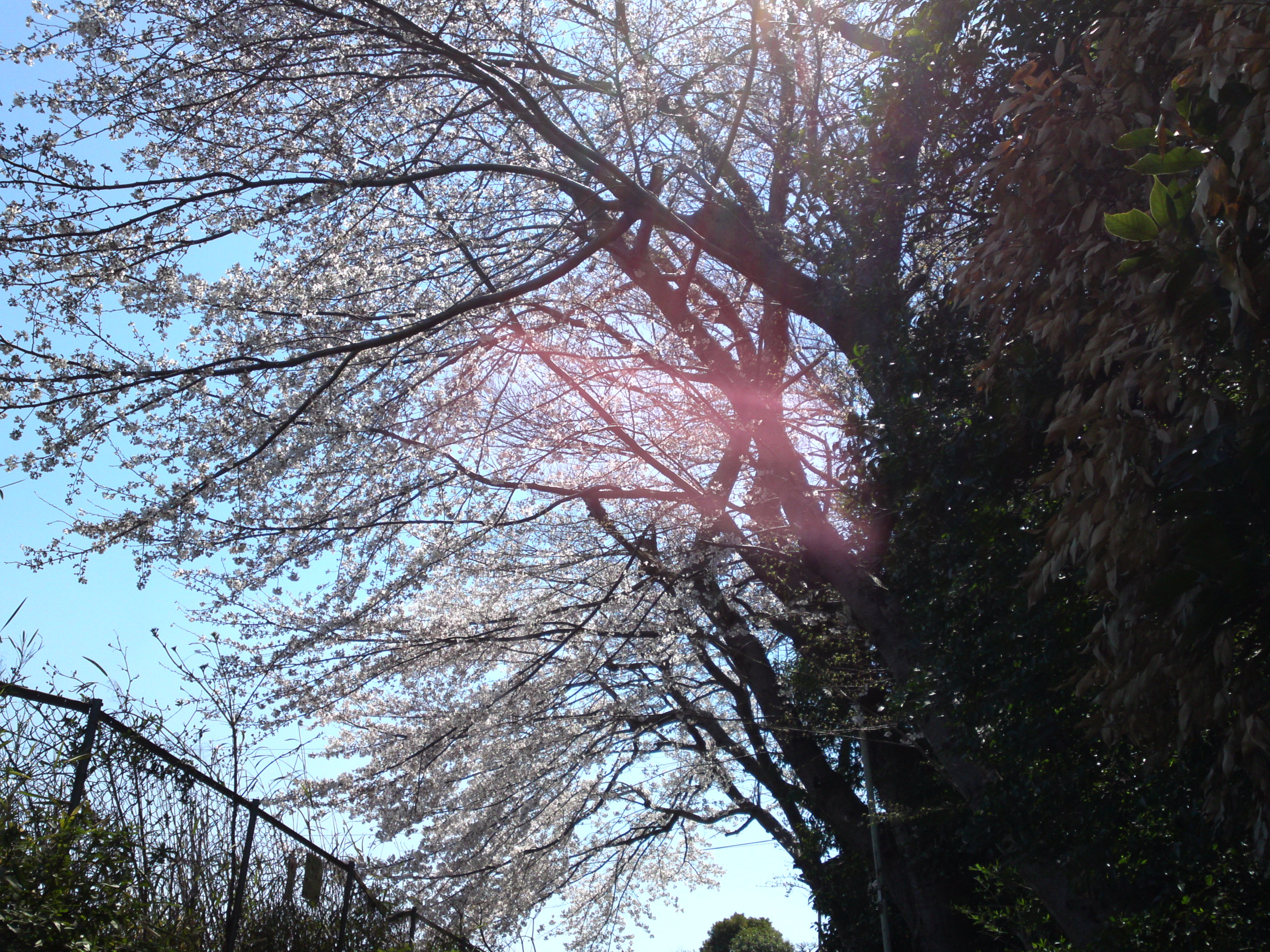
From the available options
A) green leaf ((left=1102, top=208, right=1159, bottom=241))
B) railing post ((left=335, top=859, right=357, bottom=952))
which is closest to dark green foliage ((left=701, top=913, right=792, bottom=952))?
railing post ((left=335, top=859, right=357, bottom=952))

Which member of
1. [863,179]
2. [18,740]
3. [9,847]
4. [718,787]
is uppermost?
[863,179]

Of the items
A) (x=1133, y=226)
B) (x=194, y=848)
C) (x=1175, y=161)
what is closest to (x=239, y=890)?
(x=194, y=848)

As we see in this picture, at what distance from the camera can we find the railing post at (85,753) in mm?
3092

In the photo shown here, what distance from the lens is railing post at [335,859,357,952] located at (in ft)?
18.1

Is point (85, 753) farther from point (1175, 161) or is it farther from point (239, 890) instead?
point (1175, 161)

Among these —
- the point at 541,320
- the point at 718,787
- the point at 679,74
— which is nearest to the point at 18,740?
the point at 541,320

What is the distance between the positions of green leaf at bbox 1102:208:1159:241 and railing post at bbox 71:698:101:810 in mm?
3771

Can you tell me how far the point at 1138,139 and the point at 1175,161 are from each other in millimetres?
238

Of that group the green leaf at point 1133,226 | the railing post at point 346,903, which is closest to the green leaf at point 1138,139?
the green leaf at point 1133,226

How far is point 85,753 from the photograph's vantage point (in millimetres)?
3170

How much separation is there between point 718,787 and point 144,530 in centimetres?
974

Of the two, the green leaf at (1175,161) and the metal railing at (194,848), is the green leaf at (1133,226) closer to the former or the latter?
the green leaf at (1175,161)

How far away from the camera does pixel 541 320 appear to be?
30.0 feet

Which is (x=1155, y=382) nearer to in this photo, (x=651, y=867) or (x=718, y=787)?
(x=718, y=787)
